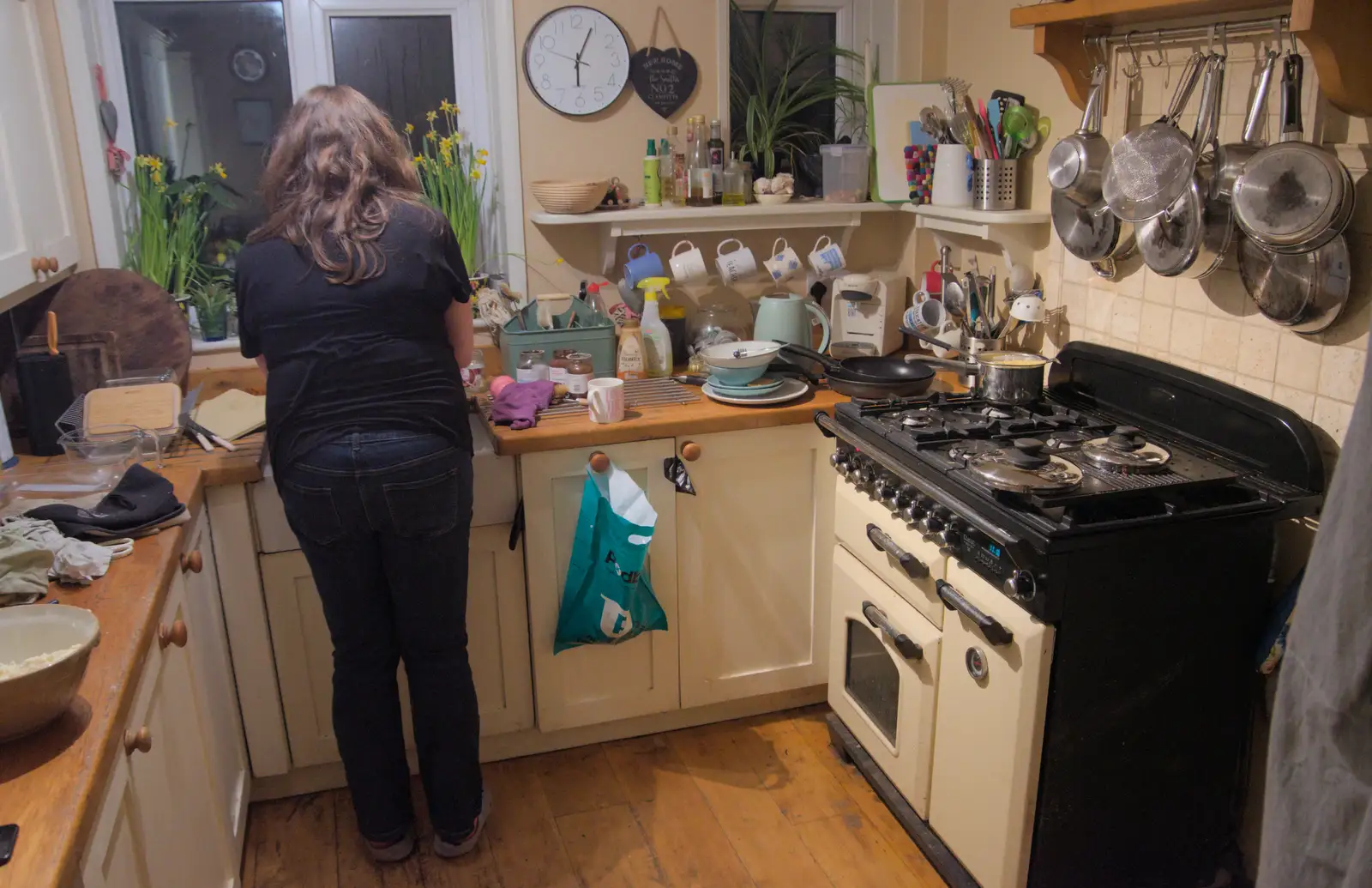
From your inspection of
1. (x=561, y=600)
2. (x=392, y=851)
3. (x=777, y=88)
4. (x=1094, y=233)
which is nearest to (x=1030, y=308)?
(x=1094, y=233)

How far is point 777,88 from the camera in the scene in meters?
3.01

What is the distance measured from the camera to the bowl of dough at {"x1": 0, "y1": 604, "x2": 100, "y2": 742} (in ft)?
3.69

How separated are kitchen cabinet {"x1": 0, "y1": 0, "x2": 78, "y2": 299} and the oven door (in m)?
1.78

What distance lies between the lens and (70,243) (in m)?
2.47

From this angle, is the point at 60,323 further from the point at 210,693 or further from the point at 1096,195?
the point at 1096,195

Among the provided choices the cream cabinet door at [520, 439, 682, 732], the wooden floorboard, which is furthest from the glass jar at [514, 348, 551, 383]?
the wooden floorboard

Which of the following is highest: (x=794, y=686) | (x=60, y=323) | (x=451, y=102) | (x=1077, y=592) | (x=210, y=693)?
(x=451, y=102)

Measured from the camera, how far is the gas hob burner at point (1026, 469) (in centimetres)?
176

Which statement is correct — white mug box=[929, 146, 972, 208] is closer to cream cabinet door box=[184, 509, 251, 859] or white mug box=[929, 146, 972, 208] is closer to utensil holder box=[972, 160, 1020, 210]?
utensil holder box=[972, 160, 1020, 210]

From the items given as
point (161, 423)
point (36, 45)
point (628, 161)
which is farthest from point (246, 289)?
point (628, 161)

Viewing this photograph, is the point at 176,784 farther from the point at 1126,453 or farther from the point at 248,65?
the point at 248,65

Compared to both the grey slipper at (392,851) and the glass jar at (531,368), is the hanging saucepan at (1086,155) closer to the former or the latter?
the glass jar at (531,368)

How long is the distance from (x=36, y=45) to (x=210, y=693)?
5.01 feet

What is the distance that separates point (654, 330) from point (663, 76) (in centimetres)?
70
